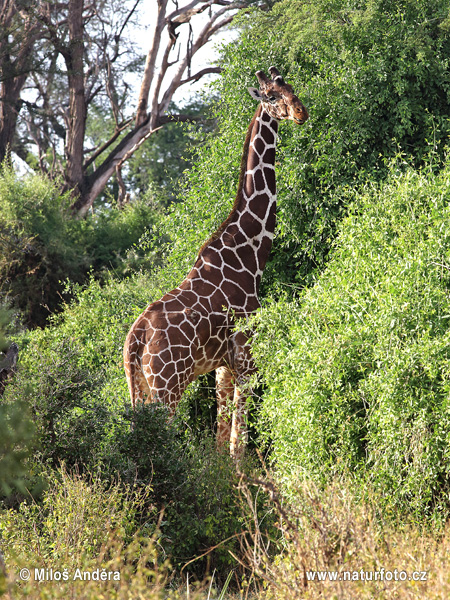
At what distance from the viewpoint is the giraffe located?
6.92 metres

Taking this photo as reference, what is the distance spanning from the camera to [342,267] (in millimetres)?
7285

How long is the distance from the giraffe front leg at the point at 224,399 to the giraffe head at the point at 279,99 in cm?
286

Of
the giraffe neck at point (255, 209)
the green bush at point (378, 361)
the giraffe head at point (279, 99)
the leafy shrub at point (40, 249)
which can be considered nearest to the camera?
the green bush at point (378, 361)

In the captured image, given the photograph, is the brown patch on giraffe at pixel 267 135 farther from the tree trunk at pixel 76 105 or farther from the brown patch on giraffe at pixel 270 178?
the tree trunk at pixel 76 105

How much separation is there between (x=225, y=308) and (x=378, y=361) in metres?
2.21

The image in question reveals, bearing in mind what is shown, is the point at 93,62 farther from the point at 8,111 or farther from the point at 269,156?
the point at 269,156

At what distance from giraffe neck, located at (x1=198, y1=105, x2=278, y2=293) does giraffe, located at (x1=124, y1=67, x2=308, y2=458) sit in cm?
1

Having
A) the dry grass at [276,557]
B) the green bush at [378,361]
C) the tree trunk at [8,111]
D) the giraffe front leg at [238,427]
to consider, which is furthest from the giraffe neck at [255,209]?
the tree trunk at [8,111]

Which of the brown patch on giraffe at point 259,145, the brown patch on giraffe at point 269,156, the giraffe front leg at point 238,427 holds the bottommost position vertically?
the giraffe front leg at point 238,427

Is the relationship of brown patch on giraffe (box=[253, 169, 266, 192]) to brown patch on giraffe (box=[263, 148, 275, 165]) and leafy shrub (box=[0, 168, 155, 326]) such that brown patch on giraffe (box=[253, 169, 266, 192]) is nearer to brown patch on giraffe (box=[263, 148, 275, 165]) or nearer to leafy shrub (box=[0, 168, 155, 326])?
brown patch on giraffe (box=[263, 148, 275, 165])

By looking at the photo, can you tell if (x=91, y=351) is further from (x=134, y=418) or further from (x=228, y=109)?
(x=134, y=418)

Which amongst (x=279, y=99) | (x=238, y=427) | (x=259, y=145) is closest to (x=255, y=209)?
(x=259, y=145)

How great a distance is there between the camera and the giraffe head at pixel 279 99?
7.44m

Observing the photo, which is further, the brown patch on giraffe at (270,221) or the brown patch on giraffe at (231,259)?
the brown patch on giraffe at (270,221)
